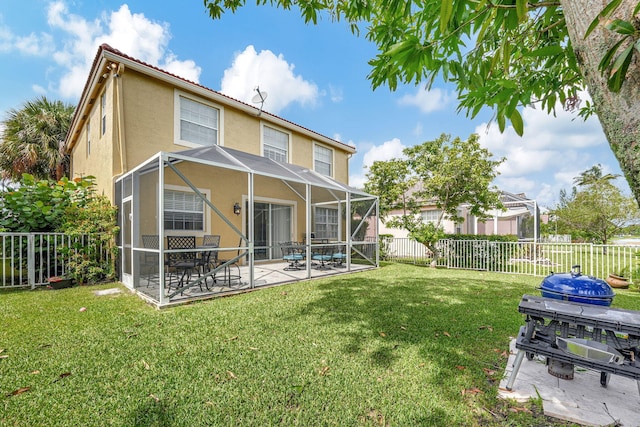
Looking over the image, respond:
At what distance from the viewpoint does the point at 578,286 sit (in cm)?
321

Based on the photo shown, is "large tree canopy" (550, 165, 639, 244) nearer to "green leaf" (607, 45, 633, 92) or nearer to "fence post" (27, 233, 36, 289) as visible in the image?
"green leaf" (607, 45, 633, 92)

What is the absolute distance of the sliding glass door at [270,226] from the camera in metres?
11.7

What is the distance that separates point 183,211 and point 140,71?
4276mm

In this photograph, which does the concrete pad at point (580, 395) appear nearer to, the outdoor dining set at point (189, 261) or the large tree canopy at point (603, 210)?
the outdoor dining set at point (189, 261)

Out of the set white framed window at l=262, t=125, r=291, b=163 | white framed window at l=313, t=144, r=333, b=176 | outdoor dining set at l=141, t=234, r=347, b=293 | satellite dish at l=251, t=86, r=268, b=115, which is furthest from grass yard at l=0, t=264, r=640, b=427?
white framed window at l=313, t=144, r=333, b=176

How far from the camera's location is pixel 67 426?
88.5 inches

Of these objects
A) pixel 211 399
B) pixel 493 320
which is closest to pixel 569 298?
pixel 493 320

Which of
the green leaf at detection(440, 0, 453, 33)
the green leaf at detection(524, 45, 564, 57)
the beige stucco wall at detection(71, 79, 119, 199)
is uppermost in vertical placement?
the beige stucco wall at detection(71, 79, 119, 199)

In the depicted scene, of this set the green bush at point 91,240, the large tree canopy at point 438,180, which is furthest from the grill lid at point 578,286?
the green bush at point 91,240

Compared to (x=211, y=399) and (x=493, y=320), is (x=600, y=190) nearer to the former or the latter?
(x=493, y=320)

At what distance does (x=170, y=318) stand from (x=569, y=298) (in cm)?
576

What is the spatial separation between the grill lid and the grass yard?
3.67ft

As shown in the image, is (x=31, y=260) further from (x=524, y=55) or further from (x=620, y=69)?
(x=620, y=69)

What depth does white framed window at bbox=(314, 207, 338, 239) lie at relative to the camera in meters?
14.2
